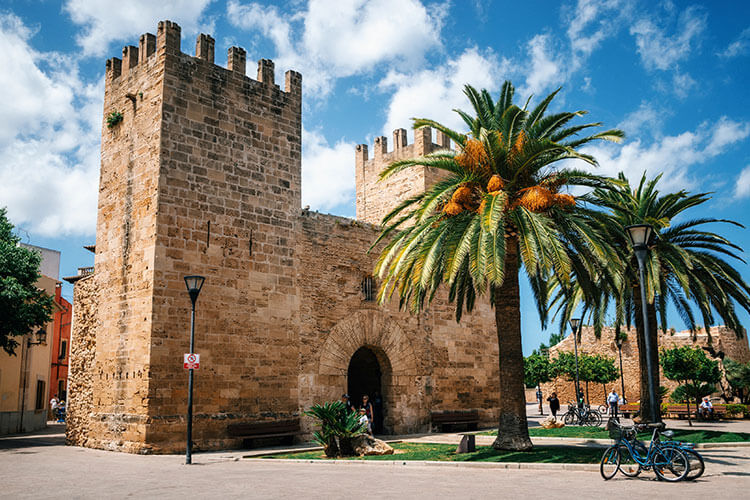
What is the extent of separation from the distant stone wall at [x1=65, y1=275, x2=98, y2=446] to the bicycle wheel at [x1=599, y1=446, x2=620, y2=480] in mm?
11155

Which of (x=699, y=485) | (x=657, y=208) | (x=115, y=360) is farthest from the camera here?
(x=657, y=208)

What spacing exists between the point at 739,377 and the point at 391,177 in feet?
62.9

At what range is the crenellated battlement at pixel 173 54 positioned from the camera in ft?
48.1

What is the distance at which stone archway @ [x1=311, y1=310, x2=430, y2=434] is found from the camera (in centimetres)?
1638

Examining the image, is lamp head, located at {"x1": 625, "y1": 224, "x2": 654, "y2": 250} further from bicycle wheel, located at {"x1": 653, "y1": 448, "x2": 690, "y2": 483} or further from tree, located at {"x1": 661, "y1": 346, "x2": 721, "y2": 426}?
tree, located at {"x1": 661, "y1": 346, "x2": 721, "y2": 426}

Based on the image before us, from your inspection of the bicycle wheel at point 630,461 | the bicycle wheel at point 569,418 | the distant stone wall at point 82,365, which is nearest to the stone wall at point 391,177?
the bicycle wheel at point 569,418

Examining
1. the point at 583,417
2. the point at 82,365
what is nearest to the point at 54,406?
the point at 82,365

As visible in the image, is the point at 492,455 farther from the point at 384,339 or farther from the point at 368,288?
the point at 368,288

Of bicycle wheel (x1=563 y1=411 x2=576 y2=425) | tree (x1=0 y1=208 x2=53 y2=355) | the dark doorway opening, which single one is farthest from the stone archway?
tree (x1=0 y1=208 x2=53 y2=355)


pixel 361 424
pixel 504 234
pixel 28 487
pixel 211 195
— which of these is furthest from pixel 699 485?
pixel 211 195

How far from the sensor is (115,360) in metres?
14.0

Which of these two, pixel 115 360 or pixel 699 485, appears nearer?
pixel 699 485

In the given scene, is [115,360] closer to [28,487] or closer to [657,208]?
[28,487]

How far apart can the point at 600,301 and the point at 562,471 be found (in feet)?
25.5
